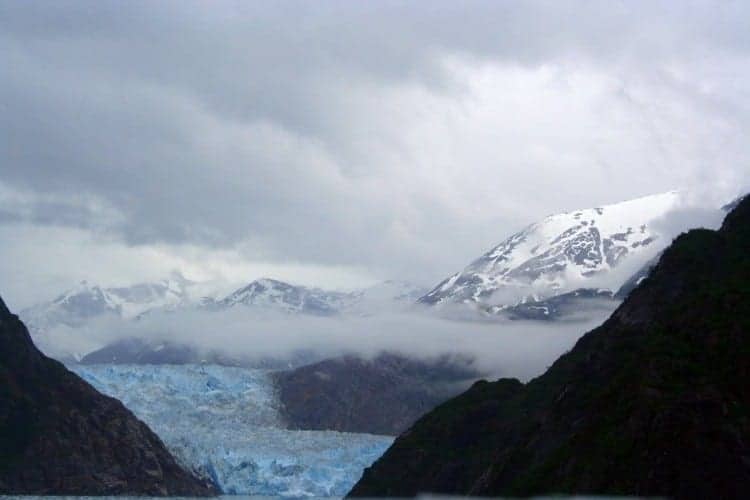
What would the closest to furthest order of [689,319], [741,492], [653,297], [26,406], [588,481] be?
[741,492], [588,481], [689,319], [653,297], [26,406]

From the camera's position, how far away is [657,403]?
233ft

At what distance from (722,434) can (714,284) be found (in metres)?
20.5

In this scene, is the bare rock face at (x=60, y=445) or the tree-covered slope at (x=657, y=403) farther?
the bare rock face at (x=60, y=445)

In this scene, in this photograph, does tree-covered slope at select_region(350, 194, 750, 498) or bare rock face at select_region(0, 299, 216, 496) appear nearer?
tree-covered slope at select_region(350, 194, 750, 498)

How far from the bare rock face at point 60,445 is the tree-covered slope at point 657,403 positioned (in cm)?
8782

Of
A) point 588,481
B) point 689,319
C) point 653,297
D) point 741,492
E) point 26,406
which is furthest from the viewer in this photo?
point 26,406

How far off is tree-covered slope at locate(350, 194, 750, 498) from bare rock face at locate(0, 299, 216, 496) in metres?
87.8

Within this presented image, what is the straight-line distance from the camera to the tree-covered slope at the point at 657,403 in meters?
66.5

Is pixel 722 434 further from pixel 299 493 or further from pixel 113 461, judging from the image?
pixel 113 461

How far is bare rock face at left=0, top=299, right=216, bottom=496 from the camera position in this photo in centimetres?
18350

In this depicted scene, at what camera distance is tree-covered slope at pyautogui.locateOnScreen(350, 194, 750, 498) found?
218ft

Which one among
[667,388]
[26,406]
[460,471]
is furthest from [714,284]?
[26,406]

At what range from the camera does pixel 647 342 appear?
8262cm

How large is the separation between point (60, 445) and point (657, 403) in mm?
138037
